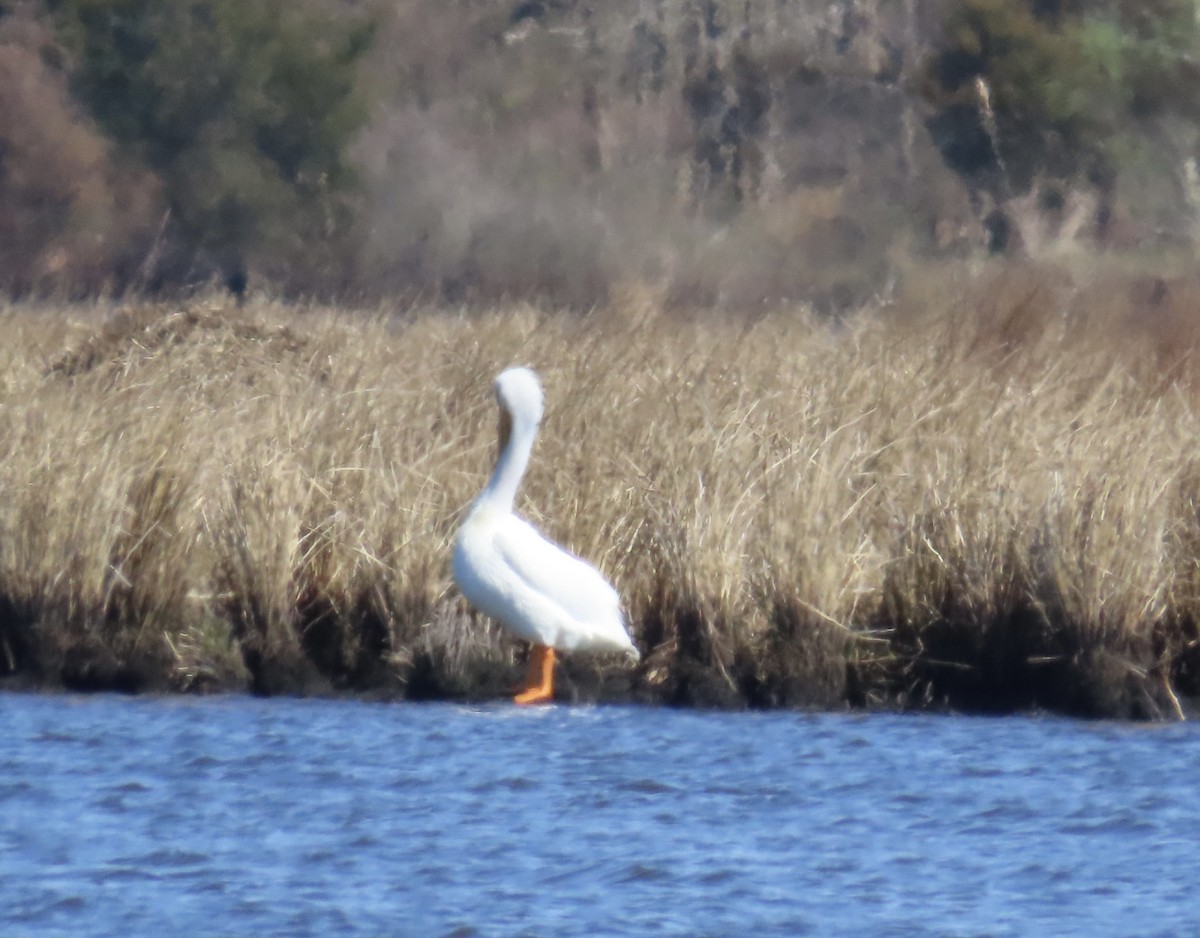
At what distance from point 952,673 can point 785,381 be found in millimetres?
2699

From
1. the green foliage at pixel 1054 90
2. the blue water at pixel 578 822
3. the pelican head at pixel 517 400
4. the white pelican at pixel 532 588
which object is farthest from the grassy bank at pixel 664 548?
the green foliage at pixel 1054 90

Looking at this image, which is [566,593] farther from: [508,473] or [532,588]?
[508,473]

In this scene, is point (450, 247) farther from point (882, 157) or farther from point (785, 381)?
point (785, 381)

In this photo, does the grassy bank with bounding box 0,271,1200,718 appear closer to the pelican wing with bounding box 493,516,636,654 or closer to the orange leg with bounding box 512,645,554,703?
the orange leg with bounding box 512,645,554,703

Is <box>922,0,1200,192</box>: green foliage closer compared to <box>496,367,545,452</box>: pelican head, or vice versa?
<box>496,367,545,452</box>: pelican head

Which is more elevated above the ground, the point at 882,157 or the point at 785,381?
the point at 882,157

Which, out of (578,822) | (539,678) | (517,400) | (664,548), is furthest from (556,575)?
(578,822)

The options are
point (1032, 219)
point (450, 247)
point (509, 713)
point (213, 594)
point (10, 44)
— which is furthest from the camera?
point (10, 44)

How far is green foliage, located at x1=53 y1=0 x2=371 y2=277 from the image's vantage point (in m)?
34.1

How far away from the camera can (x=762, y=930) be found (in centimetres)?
655

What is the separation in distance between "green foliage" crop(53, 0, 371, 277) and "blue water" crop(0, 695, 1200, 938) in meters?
25.3

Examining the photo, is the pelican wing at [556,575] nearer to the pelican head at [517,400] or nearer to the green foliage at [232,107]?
the pelican head at [517,400]

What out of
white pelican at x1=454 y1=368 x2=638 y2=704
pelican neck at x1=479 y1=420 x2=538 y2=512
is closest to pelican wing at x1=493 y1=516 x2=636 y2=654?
white pelican at x1=454 y1=368 x2=638 y2=704

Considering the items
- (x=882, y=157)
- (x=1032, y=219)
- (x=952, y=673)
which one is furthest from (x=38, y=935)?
(x=882, y=157)
